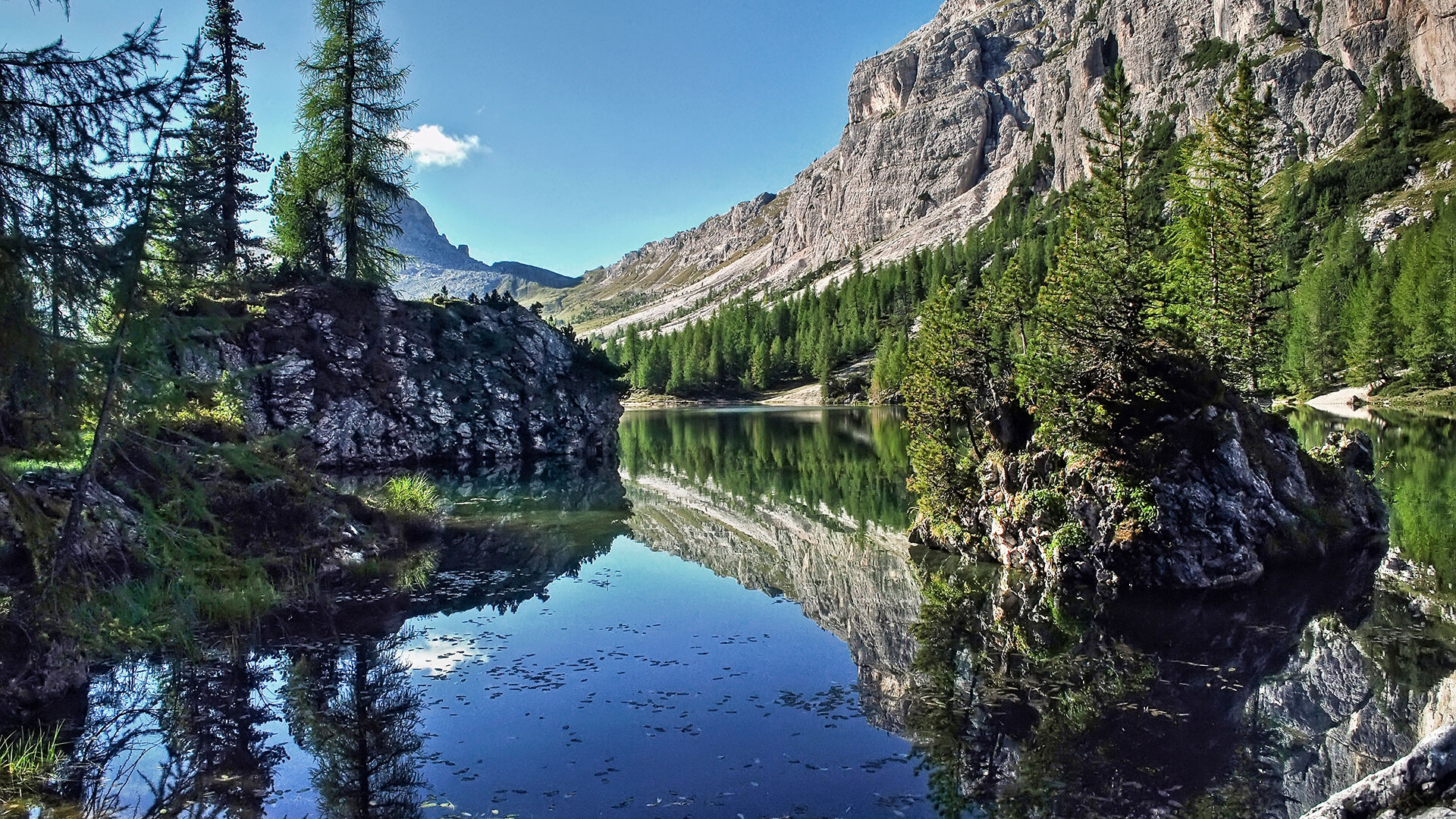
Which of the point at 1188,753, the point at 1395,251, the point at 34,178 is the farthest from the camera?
the point at 1395,251

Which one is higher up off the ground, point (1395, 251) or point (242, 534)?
point (1395, 251)

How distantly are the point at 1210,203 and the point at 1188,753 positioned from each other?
25.6m

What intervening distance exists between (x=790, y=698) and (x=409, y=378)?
42012 millimetres

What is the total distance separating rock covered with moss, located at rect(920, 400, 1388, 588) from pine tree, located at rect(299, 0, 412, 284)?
41143 mm

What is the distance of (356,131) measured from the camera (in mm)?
45469

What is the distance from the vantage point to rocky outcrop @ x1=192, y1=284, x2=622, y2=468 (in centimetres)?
4259

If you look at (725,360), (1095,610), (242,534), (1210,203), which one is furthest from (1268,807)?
(725,360)

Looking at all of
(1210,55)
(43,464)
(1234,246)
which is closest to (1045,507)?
(1234,246)

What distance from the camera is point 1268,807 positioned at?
9.41 meters

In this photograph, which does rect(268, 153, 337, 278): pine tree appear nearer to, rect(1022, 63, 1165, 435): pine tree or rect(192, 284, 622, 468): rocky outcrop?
rect(192, 284, 622, 468): rocky outcrop

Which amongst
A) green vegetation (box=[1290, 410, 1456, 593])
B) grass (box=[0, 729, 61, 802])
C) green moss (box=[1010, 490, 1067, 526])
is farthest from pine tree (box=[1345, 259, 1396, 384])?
grass (box=[0, 729, 61, 802])

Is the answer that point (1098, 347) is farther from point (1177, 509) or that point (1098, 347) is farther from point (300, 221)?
point (300, 221)

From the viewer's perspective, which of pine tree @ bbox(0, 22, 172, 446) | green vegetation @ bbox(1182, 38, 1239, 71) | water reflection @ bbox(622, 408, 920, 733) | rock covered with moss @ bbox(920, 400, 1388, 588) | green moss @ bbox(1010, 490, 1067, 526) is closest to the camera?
pine tree @ bbox(0, 22, 172, 446)

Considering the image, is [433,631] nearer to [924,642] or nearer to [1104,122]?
[924,642]
